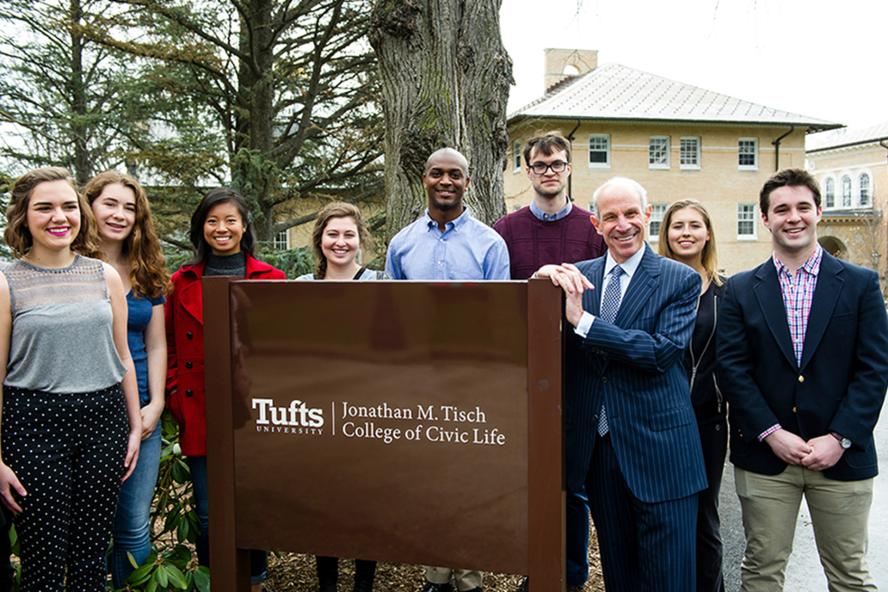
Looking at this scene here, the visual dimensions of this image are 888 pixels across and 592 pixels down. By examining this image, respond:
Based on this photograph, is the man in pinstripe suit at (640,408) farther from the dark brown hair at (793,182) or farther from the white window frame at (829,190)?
the white window frame at (829,190)

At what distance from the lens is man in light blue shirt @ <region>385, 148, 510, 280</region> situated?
3.47 m

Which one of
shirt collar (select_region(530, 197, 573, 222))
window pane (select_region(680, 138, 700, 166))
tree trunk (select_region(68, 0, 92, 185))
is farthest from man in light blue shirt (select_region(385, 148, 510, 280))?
window pane (select_region(680, 138, 700, 166))

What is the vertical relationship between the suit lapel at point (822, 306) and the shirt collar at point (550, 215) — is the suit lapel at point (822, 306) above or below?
below

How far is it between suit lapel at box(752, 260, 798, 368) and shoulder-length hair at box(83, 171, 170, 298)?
269 cm

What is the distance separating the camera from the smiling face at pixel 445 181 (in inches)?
137

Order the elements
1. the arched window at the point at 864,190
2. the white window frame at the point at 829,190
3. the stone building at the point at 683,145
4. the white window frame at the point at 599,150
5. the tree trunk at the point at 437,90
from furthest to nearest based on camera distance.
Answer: the white window frame at the point at 829,190 < the arched window at the point at 864,190 < the white window frame at the point at 599,150 < the stone building at the point at 683,145 < the tree trunk at the point at 437,90

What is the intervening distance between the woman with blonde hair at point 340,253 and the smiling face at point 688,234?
5.29 ft

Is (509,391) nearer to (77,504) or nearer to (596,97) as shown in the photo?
(77,504)

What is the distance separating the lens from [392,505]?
2.54m

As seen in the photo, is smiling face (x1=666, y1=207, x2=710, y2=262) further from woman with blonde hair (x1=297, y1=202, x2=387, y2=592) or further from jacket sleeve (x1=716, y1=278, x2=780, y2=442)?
woman with blonde hair (x1=297, y1=202, x2=387, y2=592)

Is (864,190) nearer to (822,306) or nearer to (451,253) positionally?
(822,306)

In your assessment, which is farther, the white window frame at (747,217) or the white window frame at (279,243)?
the white window frame at (747,217)

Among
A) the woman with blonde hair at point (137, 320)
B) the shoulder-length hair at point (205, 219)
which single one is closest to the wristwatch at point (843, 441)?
the shoulder-length hair at point (205, 219)

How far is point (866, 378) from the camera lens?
2.86 metres
